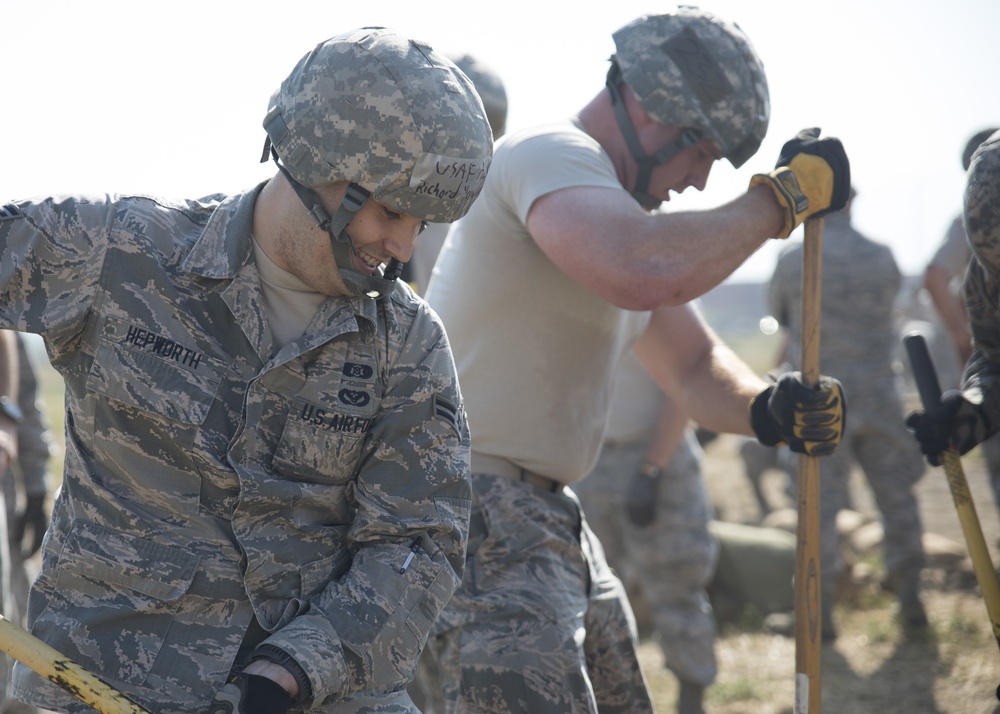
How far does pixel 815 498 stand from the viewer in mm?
3508

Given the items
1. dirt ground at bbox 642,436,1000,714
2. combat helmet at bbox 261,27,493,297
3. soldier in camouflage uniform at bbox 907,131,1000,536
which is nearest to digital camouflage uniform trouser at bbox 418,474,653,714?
combat helmet at bbox 261,27,493,297

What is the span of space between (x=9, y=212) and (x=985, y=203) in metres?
2.64

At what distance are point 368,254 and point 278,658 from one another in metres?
0.93

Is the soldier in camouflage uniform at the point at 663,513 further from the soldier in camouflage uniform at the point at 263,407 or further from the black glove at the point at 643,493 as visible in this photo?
the soldier in camouflage uniform at the point at 263,407

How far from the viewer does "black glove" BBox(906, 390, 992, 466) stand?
12.3 feet

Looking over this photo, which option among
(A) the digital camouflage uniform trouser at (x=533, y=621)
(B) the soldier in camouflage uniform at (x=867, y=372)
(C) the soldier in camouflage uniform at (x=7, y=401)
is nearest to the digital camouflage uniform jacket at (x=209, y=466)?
(A) the digital camouflage uniform trouser at (x=533, y=621)

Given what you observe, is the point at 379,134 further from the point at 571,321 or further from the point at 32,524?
the point at 32,524

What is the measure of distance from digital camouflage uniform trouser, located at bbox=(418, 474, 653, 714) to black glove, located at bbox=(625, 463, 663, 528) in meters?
2.11

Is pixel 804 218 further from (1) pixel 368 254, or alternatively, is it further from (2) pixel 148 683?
(2) pixel 148 683

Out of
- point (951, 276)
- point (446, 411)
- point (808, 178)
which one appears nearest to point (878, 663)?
point (951, 276)

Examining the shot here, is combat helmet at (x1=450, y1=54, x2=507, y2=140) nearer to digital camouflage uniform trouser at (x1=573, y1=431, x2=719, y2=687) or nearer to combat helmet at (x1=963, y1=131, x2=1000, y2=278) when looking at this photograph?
digital camouflage uniform trouser at (x1=573, y1=431, x2=719, y2=687)

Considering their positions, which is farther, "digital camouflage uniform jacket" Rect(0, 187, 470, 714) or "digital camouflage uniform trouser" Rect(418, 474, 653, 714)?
"digital camouflage uniform trouser" Rect(418, 474, 653, 714)

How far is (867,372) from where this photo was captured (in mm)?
6926

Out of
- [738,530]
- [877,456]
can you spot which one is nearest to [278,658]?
[877,456]
